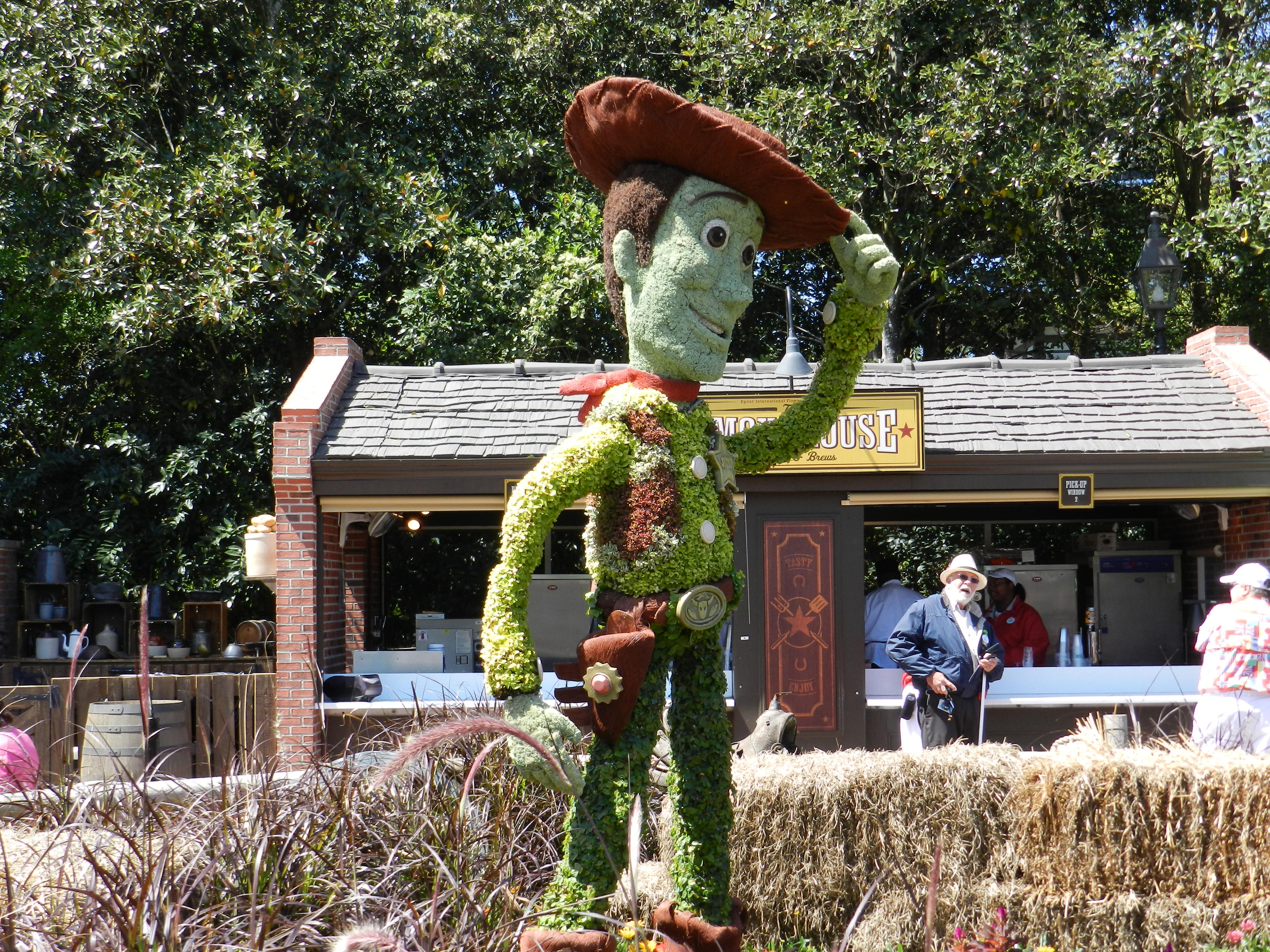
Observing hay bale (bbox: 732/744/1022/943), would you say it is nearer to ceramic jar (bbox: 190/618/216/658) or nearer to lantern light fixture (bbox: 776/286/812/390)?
lantern light fixture (bbox: 776/286/812/390)

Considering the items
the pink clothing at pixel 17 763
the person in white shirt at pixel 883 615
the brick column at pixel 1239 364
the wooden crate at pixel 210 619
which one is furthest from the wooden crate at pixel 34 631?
the brick column at pixel 1239 364

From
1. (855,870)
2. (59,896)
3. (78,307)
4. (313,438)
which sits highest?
(78,307)

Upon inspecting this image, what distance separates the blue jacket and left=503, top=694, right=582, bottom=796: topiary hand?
341 cm

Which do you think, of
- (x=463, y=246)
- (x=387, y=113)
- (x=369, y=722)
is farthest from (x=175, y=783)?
(x=387, y=113)

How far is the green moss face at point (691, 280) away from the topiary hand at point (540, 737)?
1329mm

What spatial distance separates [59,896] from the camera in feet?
10.5

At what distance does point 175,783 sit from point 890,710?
211 inches

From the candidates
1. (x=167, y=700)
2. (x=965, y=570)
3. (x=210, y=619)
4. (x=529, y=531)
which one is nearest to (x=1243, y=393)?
(x=965, y=570)

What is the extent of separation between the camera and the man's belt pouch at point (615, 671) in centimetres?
380

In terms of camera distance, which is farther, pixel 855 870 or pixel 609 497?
pixel 855 870

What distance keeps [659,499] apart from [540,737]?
0.97m

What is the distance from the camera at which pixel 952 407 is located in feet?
28.3

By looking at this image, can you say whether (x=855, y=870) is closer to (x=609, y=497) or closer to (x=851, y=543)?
(x=609, y=497)

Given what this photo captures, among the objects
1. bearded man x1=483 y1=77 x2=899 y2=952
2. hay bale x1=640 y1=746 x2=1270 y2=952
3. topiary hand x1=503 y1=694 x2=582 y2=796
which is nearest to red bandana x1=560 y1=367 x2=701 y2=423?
bearded man x1=483 y1=77 x2=899 y2=952
